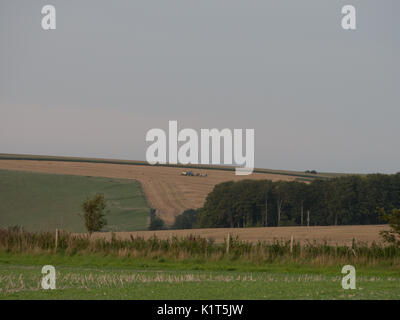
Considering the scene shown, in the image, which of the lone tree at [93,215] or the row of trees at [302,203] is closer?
the lone tree at [93,215]

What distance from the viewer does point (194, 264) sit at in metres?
32.5

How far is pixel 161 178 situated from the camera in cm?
9612

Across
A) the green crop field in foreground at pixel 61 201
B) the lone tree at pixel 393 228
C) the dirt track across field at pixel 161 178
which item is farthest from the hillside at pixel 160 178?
the lone tree at pixel 393 228

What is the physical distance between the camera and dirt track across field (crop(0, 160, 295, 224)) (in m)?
82.4

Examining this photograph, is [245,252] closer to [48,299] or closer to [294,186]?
[48,299]

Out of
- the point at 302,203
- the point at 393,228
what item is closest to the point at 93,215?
the point at 393,228

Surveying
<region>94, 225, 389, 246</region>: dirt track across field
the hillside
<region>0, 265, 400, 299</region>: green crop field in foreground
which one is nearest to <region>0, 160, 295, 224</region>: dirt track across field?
the hillside

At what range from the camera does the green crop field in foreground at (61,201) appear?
236ft

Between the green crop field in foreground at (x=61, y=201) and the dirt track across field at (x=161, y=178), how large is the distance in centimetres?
239

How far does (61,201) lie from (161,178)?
19171 mm

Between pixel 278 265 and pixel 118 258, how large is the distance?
8.01m

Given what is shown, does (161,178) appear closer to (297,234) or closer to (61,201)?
(61,201)

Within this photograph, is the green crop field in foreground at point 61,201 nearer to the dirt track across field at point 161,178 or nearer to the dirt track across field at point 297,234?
the dirt track across field at point 161,178
